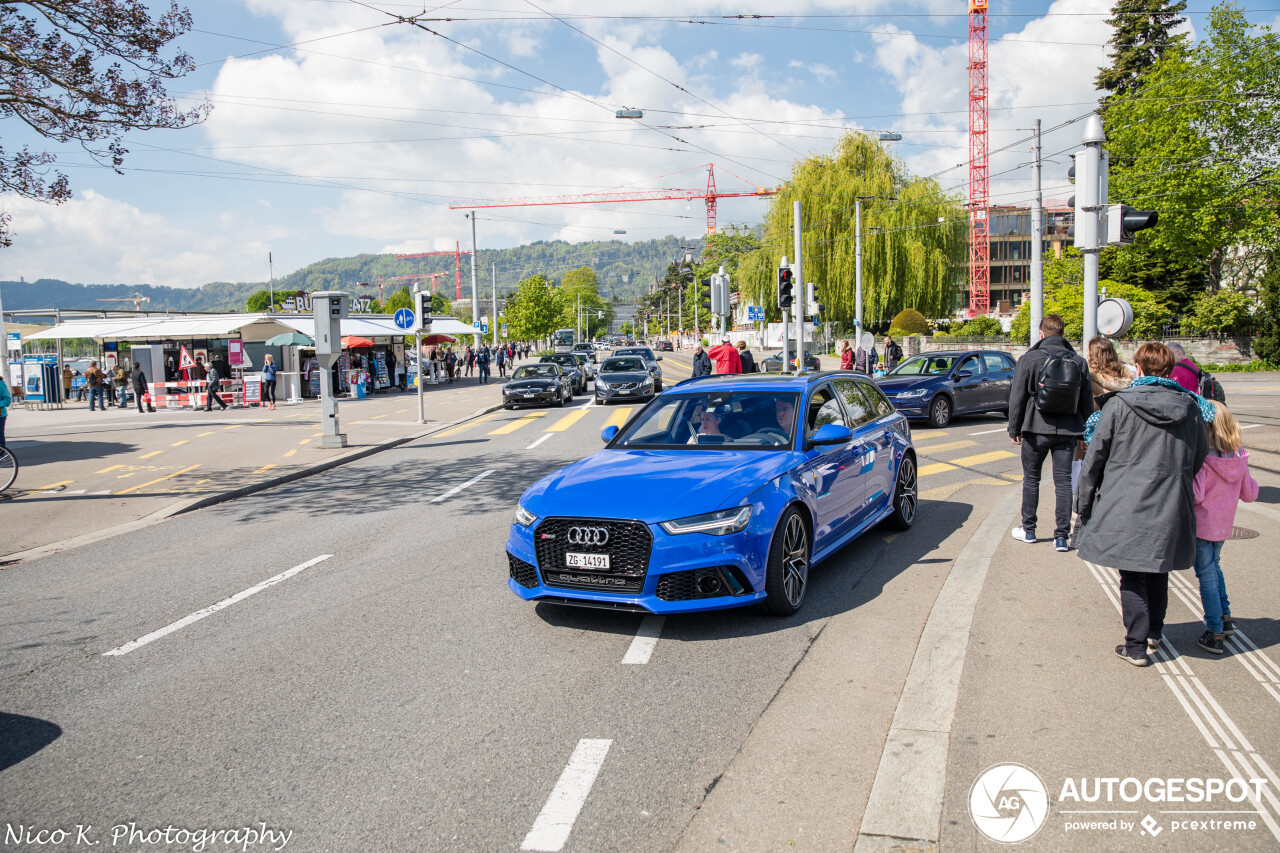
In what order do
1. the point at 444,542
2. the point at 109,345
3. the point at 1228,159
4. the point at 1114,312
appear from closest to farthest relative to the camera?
the point at 444,542 → the point at 1114,312 → the point at 109,345 → the point at 1228,159

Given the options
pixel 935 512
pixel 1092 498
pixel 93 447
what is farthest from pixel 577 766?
pixel 93 447

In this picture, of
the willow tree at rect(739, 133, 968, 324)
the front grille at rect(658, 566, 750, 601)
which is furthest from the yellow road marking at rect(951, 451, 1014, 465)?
the willow tree at rect(739, 133, 968, 324)

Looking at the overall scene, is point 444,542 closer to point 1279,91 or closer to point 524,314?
point 1279,91

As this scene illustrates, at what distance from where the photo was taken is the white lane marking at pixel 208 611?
18.1 feet

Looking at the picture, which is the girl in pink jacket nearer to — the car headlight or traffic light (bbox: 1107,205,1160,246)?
the car headlight

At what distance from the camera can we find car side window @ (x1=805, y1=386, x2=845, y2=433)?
6.74 metres

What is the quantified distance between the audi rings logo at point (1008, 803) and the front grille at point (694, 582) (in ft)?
6.51

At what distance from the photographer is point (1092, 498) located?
4.94 metres

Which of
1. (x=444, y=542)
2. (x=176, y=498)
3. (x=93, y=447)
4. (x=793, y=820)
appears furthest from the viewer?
(x=93, y=447)

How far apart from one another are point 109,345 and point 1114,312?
37792 millimetres

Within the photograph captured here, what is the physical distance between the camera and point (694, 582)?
17.1 feet

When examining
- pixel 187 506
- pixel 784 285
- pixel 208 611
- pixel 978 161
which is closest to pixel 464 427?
pixel 784 285

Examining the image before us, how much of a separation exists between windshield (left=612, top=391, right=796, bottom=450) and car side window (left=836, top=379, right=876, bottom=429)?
0.88m

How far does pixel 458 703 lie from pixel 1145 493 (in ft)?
12.0
